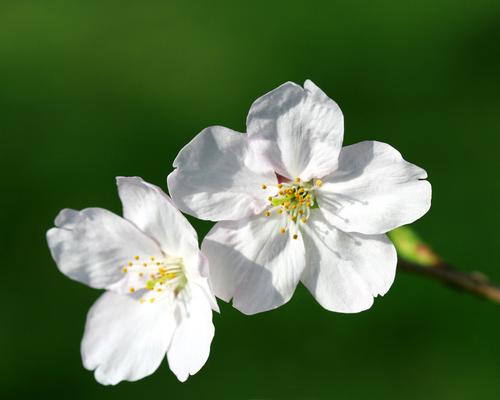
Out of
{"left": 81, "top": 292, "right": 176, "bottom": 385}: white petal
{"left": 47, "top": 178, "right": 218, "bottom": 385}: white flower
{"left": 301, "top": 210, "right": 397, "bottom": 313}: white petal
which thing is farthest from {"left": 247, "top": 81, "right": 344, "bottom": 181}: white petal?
{"left": 81, "top": 292, "right": 176, "bottom": 385}: white petal

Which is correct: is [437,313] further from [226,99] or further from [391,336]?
[226,99]

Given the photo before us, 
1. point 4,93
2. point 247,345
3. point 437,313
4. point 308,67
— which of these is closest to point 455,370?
point 437,313

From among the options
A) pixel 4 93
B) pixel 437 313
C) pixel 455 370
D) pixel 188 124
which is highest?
pixel 4 93

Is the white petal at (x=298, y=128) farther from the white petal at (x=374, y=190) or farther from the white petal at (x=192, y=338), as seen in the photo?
the white petal at (x=192, y=338)

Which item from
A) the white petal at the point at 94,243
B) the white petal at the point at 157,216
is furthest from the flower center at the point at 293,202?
the white petal at the point at 94,243

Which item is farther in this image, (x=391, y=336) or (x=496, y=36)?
(x=496, y=36)

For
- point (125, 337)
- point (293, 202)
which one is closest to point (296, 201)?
point (293, 202)
